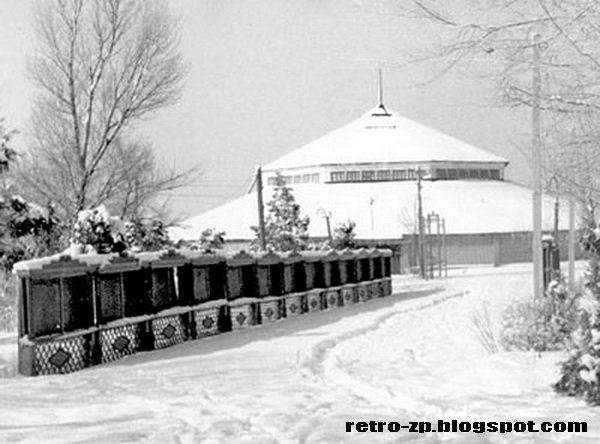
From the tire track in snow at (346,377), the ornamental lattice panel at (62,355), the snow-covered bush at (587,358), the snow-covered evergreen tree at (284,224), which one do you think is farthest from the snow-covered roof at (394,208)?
the snow-covered bush at (587,358)

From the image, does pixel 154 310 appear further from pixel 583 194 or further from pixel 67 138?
pixel 67 138

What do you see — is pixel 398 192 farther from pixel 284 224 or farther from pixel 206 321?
pixel 206 321

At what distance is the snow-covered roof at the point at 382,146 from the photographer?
4003 inches

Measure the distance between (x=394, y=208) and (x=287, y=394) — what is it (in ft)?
260

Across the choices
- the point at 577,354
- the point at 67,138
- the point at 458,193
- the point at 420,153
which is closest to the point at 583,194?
the point at 577,354

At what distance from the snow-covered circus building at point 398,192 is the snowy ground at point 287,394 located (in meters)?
63.3

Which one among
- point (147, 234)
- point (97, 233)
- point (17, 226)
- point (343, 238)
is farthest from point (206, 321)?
point (343, 238)

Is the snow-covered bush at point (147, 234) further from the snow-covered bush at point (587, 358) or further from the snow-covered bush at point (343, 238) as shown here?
the snow-covered bush at point (587, 358)

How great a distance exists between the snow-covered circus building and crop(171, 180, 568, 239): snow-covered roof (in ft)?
0.29

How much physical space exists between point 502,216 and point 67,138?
61.1 meters

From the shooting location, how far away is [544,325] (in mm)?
14945

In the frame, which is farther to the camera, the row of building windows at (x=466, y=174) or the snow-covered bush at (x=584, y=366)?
the row of building windows at (x=466, y=174)

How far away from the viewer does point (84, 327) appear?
15.1 meters

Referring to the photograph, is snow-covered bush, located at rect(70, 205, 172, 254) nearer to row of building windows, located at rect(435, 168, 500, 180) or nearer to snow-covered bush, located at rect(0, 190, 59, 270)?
snow-covered bush, located at rect(0, 190, 59, 270)
